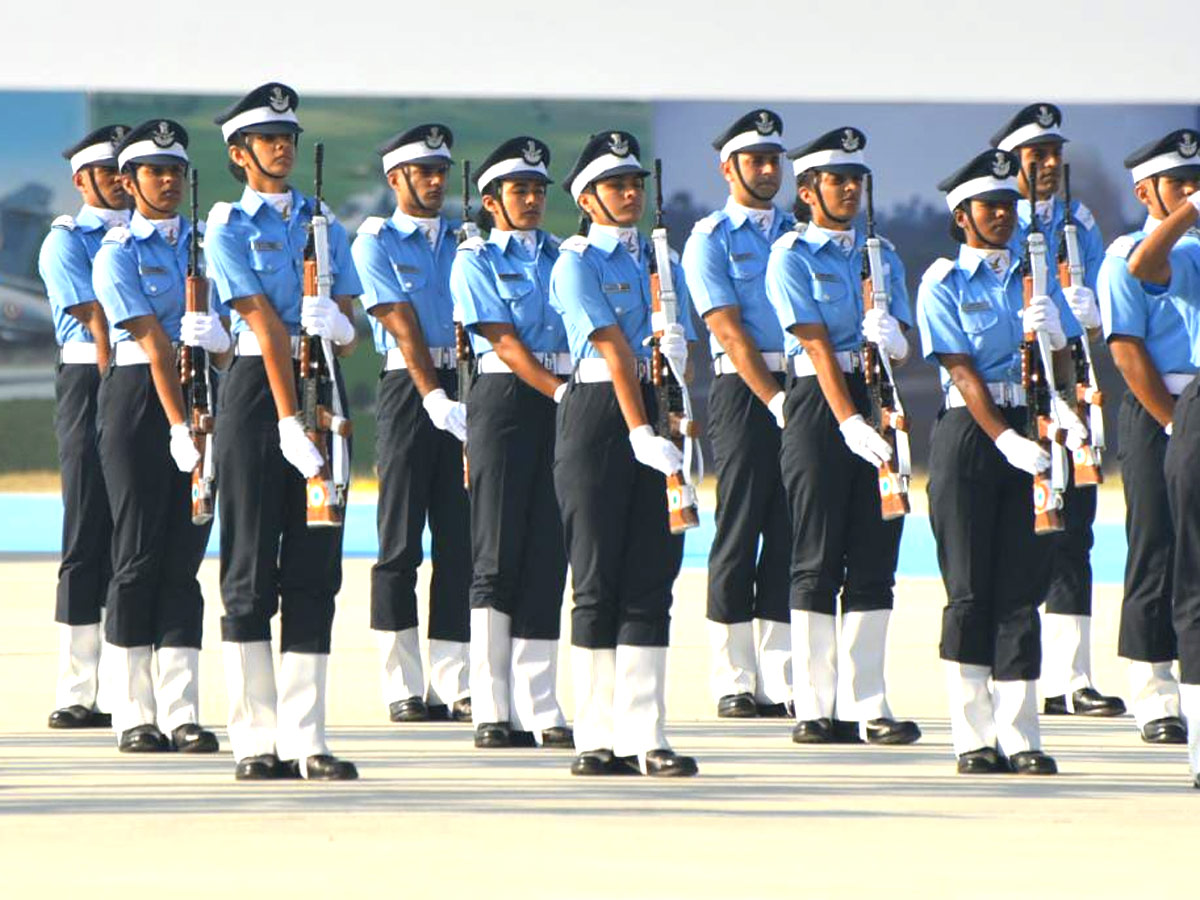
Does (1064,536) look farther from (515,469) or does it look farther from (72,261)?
(72,261)

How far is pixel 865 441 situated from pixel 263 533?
2218mm

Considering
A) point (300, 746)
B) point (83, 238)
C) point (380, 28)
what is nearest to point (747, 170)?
point (83, 238)

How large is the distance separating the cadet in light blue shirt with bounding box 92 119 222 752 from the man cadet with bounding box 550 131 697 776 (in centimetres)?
150

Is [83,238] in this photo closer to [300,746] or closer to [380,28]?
[300,746]

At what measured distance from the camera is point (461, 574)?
37.5 feet

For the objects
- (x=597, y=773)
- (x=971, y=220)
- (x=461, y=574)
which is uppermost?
(x=971, y=220)

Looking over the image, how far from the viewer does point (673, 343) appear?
9.38 m

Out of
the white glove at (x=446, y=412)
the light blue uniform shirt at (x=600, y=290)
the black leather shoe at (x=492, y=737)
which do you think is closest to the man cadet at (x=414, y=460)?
the white glove at (x=446, y=412)

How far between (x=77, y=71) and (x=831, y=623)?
594 inches

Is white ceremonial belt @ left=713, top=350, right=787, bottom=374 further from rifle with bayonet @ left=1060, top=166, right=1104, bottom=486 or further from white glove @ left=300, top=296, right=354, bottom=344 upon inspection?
white glove @ left=300, top=296, right=354, bottom=344

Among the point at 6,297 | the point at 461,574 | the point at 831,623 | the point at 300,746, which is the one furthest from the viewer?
the point at 6,297

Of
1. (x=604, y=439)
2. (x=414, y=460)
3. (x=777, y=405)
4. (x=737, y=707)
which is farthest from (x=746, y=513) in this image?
(x=604, y=439)

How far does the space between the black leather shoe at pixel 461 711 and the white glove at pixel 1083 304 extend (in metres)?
2.76

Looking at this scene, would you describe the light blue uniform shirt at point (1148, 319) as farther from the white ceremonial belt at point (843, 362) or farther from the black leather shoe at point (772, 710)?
the black leather shoe at point (772, 710)
